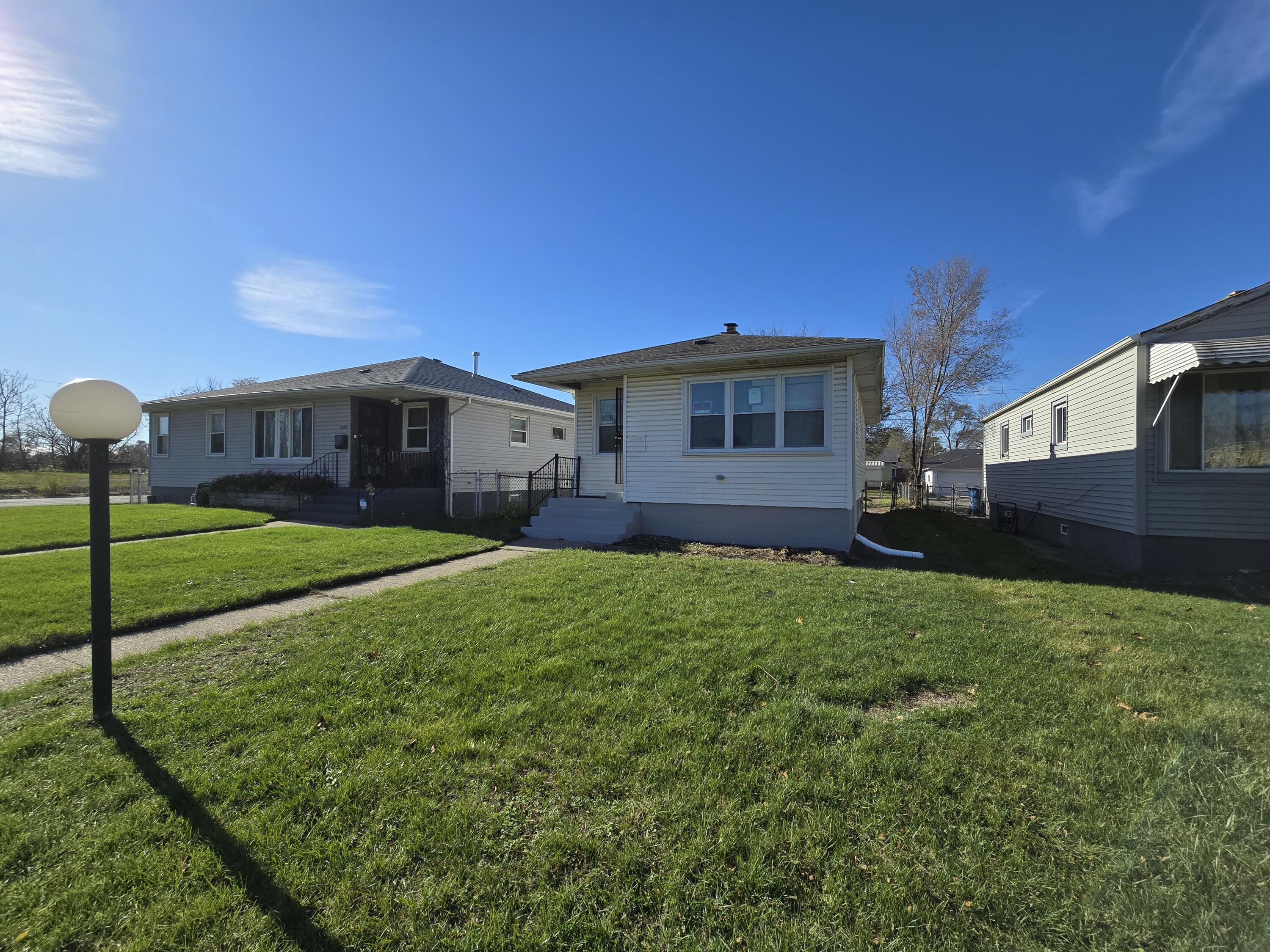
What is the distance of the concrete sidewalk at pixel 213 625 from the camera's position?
3916 mm

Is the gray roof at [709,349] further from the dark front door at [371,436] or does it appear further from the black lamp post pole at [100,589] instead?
the black lamp post pole at [100,589]

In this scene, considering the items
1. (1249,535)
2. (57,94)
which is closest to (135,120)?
(57,94)

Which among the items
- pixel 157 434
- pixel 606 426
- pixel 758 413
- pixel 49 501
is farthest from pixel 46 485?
pixel 758 413

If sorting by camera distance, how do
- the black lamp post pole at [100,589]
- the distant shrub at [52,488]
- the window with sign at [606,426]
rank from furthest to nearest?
1. the distant shrub at [52,488]
2. the window with sign at [606,426]
3. the black lamp post pole at [100,589]

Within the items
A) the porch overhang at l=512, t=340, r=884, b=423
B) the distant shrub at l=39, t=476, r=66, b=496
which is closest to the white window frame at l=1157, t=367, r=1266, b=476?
the porch overhang at l=512, t=340, r=884, b=423

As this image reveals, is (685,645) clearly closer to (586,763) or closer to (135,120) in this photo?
(586,763)

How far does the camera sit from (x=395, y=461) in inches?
595

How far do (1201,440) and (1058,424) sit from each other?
5014mm

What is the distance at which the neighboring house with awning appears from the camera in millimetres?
7980

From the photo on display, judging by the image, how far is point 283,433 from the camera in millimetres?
16031

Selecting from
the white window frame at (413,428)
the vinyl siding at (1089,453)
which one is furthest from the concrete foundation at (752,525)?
the white window frame at (413,428)

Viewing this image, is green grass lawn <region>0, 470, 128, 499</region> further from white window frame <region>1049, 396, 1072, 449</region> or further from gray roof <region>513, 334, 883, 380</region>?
white window frame <region>1049, 396, 1072, 449</region>

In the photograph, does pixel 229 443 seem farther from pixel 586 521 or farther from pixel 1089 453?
pixel 1089 453

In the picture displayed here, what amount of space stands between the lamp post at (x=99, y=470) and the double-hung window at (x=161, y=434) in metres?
20.5
